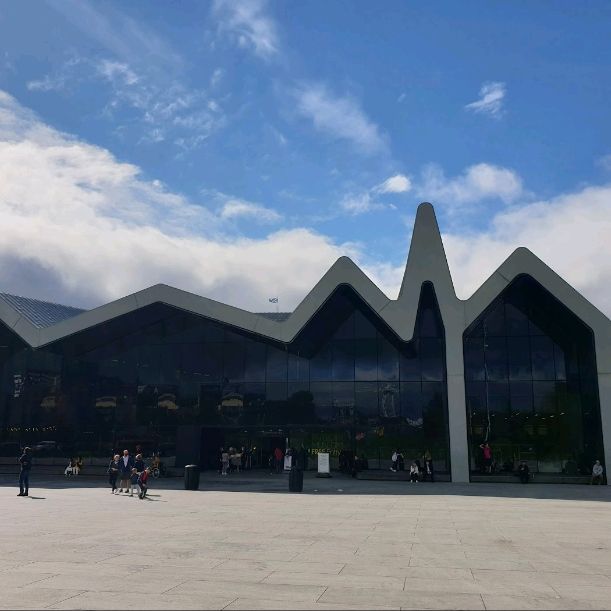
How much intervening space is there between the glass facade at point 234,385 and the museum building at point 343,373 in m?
0.07

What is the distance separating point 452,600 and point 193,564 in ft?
12.5

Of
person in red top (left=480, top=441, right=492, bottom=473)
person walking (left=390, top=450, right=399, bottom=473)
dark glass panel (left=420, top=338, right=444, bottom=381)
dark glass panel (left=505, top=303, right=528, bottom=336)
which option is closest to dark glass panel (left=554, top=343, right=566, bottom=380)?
dark glass panel (left=505, top=303, right=528, bottom=336)

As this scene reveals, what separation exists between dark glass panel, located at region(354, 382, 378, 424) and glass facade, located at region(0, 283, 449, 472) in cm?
5

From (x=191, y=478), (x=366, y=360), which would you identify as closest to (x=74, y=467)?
(x=191, y=478)

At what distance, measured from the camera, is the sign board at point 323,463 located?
27.6 meters

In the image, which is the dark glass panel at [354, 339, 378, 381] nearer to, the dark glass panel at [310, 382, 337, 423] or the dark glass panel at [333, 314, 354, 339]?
the dark glass panel at [333, 314, 354, 339]

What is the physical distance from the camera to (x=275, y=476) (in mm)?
28766

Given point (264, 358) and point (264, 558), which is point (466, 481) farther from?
point (264, 558)

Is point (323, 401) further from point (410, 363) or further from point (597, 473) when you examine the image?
point (597, 473)

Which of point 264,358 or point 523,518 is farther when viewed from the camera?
point 264,358

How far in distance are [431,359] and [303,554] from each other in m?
21.6

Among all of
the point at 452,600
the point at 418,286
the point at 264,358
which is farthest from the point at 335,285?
the point at 452,600

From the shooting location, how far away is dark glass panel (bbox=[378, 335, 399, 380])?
29875mm

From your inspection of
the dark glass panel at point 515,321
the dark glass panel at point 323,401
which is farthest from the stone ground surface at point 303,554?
the dark glass panel at point 515,321
